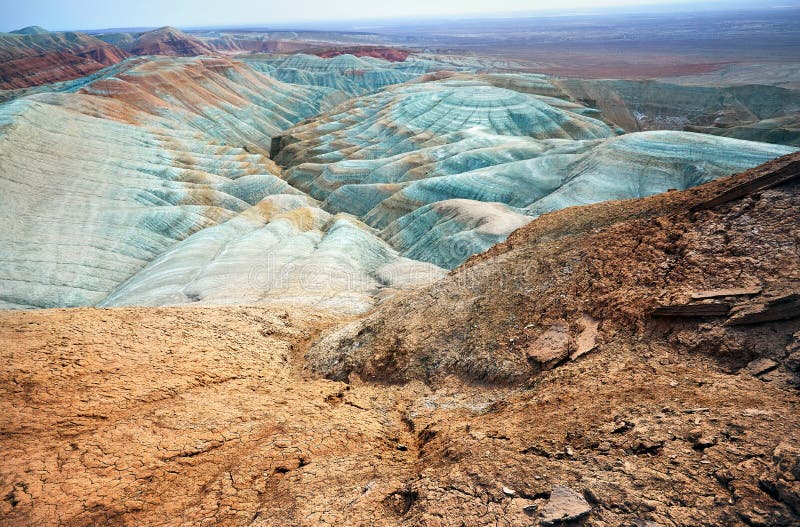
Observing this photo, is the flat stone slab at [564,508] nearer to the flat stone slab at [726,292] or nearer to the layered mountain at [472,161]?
the flat stone slab at [726,292]

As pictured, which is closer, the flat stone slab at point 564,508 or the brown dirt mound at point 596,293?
the flat stone slab at point 564,508

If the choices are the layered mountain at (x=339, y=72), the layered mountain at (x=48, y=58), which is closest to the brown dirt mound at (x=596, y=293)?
the layered mountain at (x=339, y=72)

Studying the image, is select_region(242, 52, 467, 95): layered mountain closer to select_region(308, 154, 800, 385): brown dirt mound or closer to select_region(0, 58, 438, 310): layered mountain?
select_region(0, 58, 438, 310): layered mountain

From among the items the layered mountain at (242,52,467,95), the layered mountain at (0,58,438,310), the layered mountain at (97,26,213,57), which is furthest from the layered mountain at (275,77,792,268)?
the layered mountain at (97,26,213,57)

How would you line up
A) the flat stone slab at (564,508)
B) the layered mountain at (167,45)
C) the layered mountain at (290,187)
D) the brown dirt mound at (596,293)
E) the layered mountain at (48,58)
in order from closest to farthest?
the flat stone slab at (564,508)
the brown dirt mound at (596,293)
the layered mountain at (290,187)
the layered mountain at (48,58)
the layered mountain at (167,45)

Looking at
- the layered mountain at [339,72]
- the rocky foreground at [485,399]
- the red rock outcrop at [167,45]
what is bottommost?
the rocky foreground at [485,399]

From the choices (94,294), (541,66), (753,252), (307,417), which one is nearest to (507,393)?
(307,417)

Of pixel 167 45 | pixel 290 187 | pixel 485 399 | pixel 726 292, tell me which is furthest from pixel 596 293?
pixel 167 45
